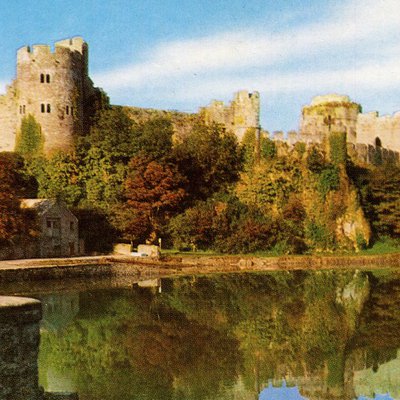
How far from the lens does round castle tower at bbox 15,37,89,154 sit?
39.1 metres

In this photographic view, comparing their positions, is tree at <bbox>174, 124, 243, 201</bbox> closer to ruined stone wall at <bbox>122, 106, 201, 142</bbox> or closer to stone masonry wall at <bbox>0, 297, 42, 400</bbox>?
ruined stone wall at <bbox>122, 106, 201, 142</bbox>

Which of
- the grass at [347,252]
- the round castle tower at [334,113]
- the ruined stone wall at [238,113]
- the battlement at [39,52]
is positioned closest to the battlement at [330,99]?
the round castle tower at [334,113]

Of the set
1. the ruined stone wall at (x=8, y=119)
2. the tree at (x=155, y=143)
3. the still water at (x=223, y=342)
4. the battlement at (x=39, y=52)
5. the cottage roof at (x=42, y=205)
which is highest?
the battlement at (x=39, y=52)

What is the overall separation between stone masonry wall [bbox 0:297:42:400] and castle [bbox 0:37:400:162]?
105 ft

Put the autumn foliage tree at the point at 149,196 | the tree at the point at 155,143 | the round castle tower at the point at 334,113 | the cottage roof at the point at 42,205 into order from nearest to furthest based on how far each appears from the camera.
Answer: the cottage roof at the point at 42,205
the autumn foliage tree at the point at 149,196
the tree at the point at 155,143
the round castle tower at the point at 334,113

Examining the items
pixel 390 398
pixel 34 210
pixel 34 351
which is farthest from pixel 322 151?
pixel 34 351

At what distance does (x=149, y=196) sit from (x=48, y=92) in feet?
33.0

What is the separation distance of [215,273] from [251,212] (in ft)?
30.9

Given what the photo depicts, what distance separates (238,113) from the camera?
45219mm

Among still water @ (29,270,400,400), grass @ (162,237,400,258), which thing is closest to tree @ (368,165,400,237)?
grass @ (162,237,400,258)

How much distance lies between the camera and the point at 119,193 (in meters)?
37.4

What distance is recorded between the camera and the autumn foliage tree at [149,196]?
35312 mm

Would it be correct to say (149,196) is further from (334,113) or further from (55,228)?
(334,113)

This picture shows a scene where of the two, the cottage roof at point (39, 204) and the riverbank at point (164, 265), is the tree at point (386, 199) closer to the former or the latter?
the riverbank at point (164, 265)
